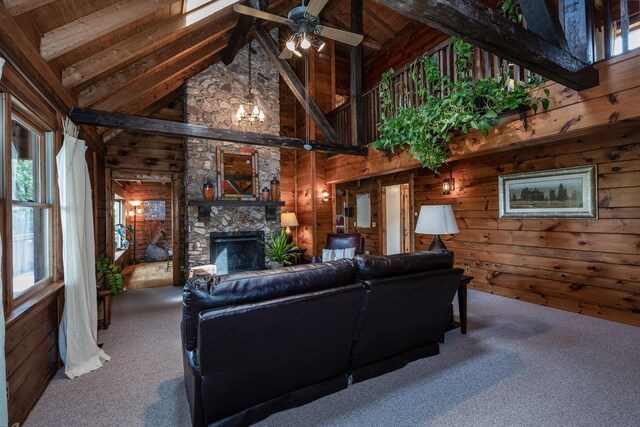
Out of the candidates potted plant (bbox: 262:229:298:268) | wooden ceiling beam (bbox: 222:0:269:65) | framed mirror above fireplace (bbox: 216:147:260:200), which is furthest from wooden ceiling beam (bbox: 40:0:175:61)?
potted plant (bbox: 262:229:298:268)

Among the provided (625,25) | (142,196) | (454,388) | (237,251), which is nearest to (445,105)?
(625,25)

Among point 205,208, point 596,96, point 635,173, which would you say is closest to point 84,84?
point 205,208

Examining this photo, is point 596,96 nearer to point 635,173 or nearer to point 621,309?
point 635,173

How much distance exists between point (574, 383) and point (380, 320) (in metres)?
1.51

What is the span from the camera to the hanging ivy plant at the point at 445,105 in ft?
10.1

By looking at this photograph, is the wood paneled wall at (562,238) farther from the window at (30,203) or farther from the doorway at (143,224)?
the doorway at (143,224)

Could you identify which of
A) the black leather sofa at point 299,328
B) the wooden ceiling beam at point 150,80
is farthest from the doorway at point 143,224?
the black leather sofa at point 299,328

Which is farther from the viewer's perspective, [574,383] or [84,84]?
[84,84]

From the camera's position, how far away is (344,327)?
1994 mm

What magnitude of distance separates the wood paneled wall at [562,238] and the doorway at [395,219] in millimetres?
1638

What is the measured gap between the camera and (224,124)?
18.6 ft

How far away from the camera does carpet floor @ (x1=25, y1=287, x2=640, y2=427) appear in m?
1.87

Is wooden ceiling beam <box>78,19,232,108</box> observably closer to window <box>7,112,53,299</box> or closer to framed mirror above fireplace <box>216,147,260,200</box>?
window <box>7,112,53,299</box>

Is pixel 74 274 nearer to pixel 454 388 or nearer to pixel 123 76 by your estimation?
pixel 123 76
